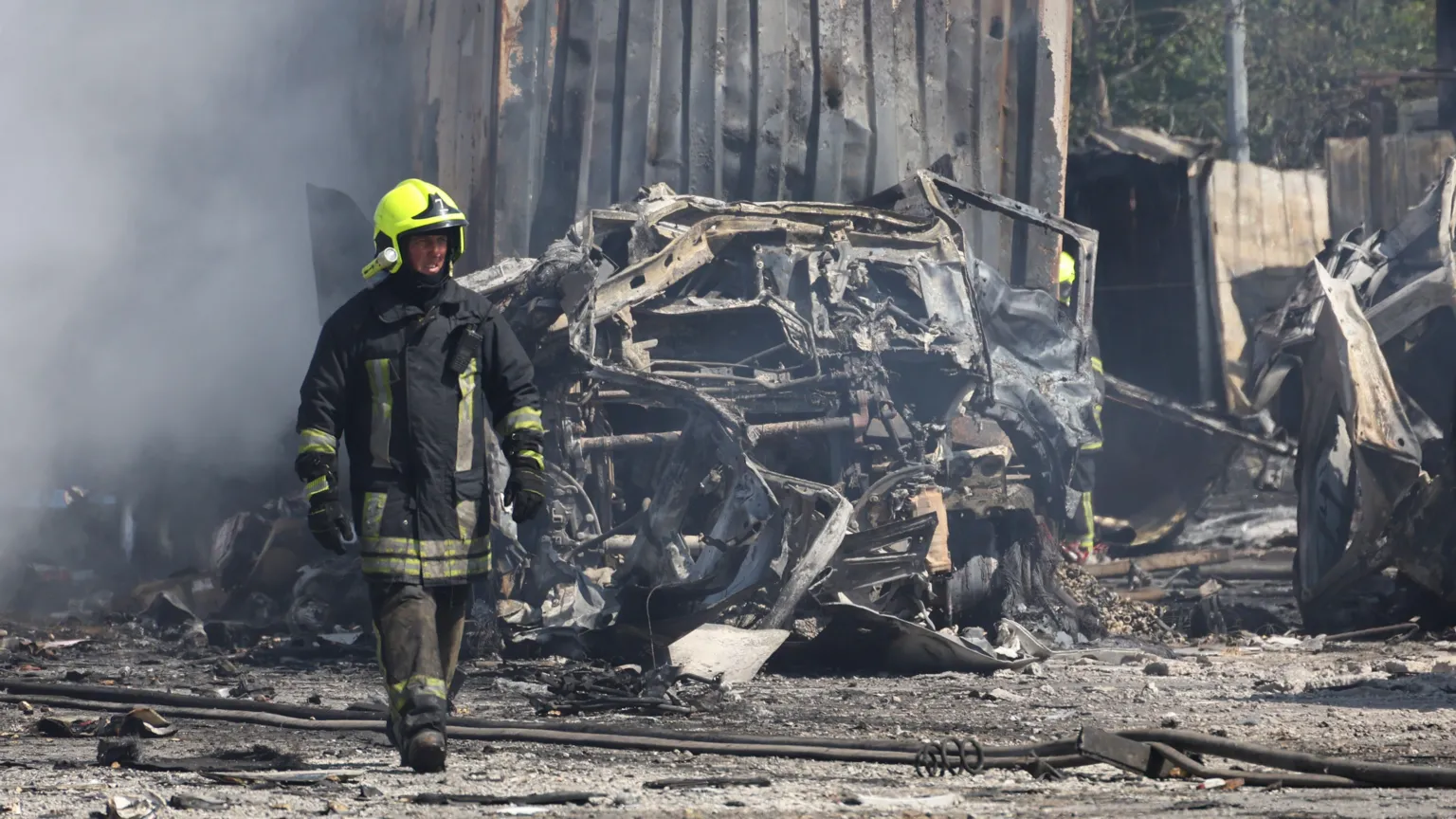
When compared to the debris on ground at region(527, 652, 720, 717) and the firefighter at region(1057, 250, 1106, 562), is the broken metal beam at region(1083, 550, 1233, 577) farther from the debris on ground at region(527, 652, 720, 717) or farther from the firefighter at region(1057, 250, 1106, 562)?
the debris on ground at region(527, 652, 720, 717)

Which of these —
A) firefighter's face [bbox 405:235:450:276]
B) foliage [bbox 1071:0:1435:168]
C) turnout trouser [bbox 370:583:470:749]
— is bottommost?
turnout trouser [bbox 370:583:470:749]

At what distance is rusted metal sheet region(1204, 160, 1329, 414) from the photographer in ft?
44.3

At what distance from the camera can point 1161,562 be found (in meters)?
10.6

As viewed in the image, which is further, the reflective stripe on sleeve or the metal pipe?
the metal pipe

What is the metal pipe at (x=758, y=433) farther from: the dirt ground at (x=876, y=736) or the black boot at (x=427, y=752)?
the black boot at (x=427, y=752)

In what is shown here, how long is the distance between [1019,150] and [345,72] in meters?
4.68

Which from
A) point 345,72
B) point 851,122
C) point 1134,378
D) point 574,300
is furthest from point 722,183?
point 1134,378

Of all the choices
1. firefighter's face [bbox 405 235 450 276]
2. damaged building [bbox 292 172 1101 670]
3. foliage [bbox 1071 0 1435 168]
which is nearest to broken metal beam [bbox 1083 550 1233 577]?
damaged building [bbox 292 172 1101 670]

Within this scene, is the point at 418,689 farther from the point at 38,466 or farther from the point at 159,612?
the point at 38,466

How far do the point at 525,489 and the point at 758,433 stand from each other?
2980 millimetres

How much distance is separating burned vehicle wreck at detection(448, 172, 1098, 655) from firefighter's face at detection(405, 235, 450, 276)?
236cm

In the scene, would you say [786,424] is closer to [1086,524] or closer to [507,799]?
[1086,524]

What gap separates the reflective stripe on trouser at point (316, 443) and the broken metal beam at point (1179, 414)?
7.89 m

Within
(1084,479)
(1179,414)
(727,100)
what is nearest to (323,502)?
(1084,479)
